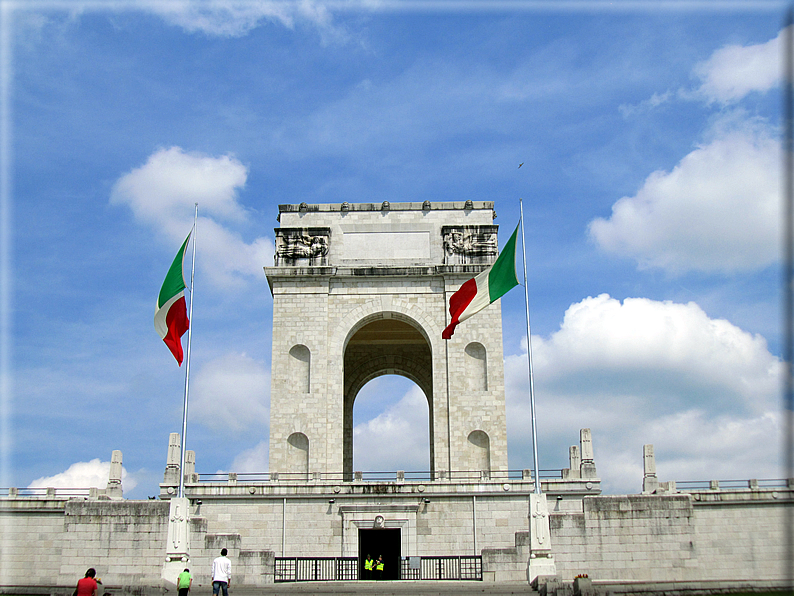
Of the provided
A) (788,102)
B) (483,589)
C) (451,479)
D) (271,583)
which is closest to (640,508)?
(483,589)

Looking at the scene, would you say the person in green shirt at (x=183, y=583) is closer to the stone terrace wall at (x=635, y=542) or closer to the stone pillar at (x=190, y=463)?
the stone terrace wall at (x=635, y=542)

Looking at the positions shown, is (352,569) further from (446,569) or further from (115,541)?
(115,541)

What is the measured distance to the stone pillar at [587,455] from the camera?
115 feet

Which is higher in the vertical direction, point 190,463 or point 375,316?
point 375,316

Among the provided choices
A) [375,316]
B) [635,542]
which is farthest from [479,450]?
[635,542]

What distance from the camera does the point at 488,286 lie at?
1150 inches

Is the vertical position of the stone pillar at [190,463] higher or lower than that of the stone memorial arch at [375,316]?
lower

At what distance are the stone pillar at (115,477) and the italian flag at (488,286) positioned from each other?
17.4m

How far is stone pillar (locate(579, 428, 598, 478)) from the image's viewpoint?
3506 cm

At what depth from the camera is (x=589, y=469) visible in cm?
3516

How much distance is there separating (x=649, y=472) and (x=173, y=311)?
21982 mm

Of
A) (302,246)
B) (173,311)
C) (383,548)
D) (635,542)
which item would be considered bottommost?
(383,548)

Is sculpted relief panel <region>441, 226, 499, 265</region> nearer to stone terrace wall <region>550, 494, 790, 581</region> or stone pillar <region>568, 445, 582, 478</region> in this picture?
stone pillar <region>568, 445, 582, 478</region>

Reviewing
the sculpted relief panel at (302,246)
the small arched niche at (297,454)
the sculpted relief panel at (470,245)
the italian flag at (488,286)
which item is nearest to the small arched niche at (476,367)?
the sculpted relief panel at (470,245)
